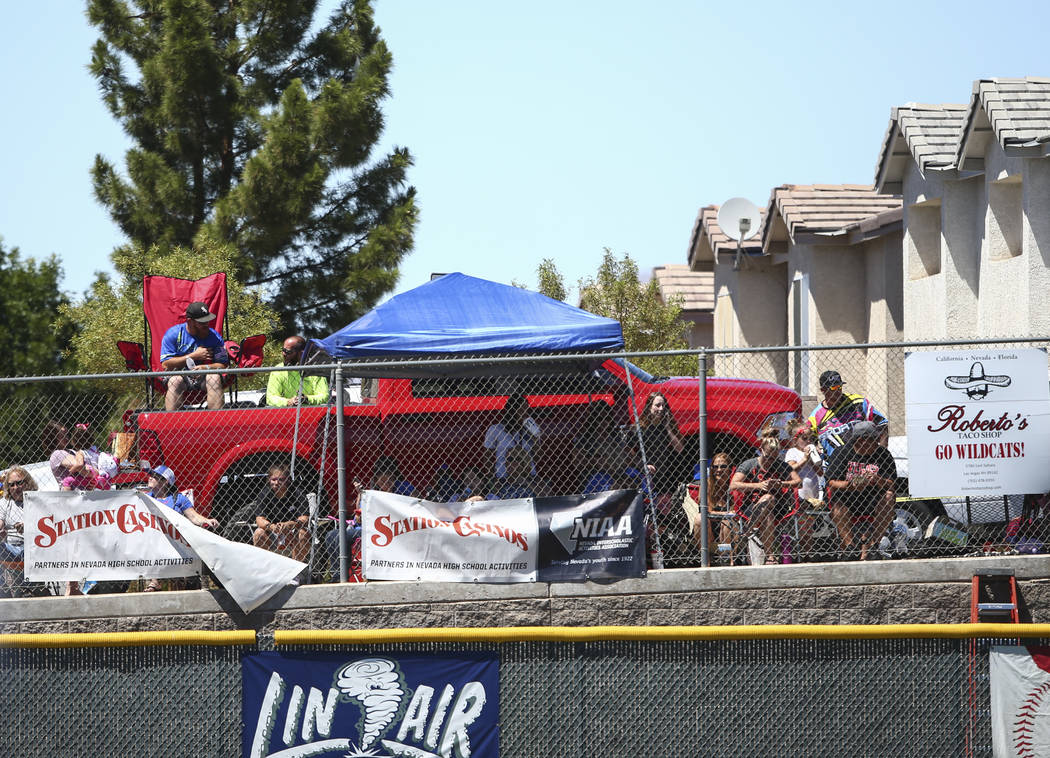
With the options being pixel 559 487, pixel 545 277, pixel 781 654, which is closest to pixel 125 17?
pixel 545 277

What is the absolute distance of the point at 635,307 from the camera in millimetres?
24609

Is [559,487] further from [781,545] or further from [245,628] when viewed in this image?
[245,628]

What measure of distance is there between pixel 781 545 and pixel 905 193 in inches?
400

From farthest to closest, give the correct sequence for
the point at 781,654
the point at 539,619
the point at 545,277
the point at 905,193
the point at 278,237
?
the point at 545,277
the point at 278,237
the point at 905,193
the point at 539,619
the point at 781,654

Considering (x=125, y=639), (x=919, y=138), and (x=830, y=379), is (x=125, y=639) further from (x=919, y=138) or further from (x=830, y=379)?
(x=919, y=138)

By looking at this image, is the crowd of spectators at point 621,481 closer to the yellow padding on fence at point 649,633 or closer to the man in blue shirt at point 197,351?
the yellow padding on fence at point 649,633

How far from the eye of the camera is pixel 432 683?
7.69 meters

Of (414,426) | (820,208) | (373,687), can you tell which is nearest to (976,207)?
(820,208)

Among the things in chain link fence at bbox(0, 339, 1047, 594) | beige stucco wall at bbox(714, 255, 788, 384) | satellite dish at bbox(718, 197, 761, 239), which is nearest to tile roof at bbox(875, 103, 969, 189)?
satellite dish at bbox(718, 197, 761, 239)

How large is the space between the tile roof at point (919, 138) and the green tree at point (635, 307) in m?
6.76

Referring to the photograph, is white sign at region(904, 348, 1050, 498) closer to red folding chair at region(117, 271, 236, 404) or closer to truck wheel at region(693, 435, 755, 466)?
truck wheel at region(693, 435, 755, 466)

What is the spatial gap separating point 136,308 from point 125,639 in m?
14.9

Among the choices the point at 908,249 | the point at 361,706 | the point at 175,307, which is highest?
the point at 908,249

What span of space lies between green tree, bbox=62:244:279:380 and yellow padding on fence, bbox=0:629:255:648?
43.4 ft
